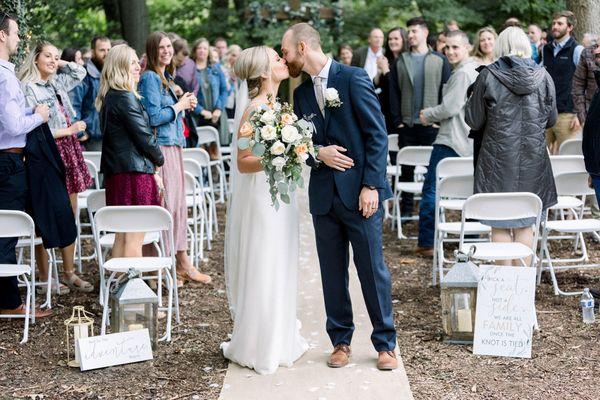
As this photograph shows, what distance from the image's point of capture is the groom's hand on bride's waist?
5.39 metres

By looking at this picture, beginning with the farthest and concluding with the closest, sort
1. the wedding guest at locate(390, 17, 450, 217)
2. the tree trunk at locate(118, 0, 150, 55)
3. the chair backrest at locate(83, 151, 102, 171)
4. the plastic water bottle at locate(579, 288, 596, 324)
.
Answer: the tree trunk at locate(118, 0, 150, 55), the wedding guest at locate(390, 17, 450, 217), the chair backrest at locate(83, 151, 102, 171), the plastic water bottle at locate(579, 288, 596, 324)

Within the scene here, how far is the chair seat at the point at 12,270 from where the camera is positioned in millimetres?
6465

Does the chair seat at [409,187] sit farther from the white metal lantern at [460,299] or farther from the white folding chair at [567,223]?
the white metal lantern at [460,299]

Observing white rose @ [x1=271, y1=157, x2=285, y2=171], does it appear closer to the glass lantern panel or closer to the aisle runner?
the aisle runner

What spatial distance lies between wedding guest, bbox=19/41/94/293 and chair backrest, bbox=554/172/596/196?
3828 mm

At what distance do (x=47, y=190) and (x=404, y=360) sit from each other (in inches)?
120

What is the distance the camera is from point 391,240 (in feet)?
32.6

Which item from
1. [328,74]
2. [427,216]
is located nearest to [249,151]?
[328,74]

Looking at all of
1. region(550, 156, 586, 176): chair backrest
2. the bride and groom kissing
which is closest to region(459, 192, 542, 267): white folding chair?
the bride and groom kissing

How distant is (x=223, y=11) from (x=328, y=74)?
12.6 m

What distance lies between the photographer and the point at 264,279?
5719 millimetres

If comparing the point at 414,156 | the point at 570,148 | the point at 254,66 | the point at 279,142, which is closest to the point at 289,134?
the point at 279,142

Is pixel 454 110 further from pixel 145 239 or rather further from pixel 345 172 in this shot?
pixel 345 172

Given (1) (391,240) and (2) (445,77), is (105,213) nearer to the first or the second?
(1) (391,240)
